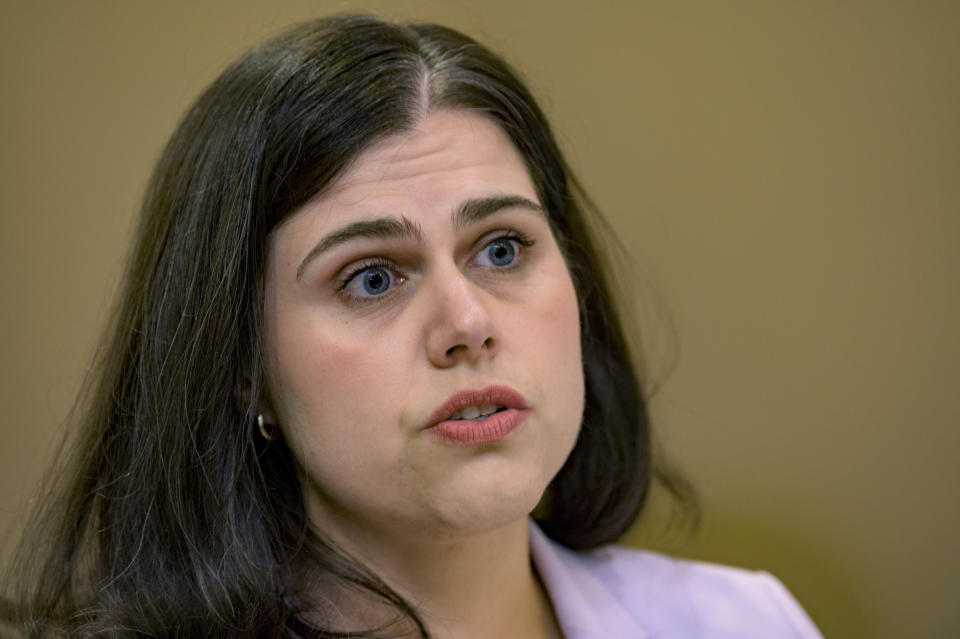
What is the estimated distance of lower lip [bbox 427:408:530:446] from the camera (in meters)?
1.30

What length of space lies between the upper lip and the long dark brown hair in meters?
0.26

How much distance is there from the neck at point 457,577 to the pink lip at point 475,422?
0.16 m

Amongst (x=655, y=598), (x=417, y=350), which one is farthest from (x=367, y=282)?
(x=655, y=598)

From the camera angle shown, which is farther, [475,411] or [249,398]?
[249,398]

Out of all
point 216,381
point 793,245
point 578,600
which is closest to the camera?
point 216,381

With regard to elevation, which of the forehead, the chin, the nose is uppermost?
the forehead

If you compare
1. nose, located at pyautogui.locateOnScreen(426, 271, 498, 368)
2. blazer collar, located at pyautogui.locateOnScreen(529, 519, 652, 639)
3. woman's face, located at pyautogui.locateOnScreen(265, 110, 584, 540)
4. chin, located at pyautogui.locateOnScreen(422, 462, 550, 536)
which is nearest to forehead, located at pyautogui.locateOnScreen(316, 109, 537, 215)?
woman's face, located at pyautogui.locateOnScreen(265, 110, 584, 540)

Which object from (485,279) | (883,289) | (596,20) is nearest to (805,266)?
(883,289)

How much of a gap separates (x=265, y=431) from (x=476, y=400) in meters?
0.31

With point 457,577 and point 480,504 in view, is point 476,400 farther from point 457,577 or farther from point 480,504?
point 457,577

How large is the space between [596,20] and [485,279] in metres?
0.95

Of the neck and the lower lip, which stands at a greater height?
the lower lip

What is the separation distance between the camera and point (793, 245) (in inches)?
85.7

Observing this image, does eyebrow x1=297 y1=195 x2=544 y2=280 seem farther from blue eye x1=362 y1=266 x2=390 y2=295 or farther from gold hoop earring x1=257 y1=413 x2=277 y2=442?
gold hoop earring x1=257 y1=413 x2=277 y2=442
